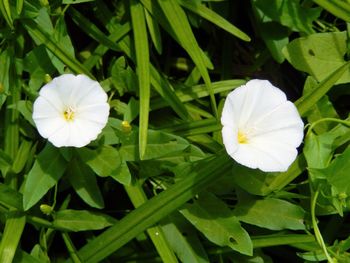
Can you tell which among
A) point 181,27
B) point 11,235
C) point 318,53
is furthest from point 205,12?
point 11,235

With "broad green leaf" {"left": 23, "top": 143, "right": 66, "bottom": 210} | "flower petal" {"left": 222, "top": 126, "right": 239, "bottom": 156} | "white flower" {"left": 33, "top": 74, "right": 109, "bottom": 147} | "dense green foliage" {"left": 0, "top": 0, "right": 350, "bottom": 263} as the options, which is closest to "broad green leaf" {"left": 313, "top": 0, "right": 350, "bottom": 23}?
"dense green foliage" {"left": 0, "top": 0, "right": 350, "bottom": 263}

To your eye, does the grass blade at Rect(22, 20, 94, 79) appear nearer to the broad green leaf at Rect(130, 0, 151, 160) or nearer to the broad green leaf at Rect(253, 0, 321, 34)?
the broad green leaf at Rect(130, 0, 151, 160)

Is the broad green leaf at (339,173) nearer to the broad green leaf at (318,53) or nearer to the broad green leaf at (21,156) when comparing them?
the broad green leaf at (318,53)

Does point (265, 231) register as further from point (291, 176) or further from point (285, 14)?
point (285, 14)

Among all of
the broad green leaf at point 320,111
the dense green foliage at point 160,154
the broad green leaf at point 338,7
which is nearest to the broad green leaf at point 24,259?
the dense green foliage at point 160,154

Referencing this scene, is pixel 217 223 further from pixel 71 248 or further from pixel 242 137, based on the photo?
pixel 71 248
